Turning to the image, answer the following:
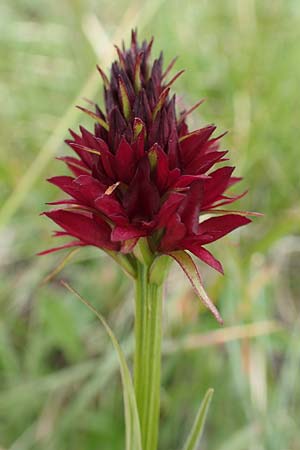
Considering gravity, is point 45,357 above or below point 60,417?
above

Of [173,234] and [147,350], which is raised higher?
[173,234]

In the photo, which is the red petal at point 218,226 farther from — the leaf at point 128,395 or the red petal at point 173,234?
the leaf at point 128,395

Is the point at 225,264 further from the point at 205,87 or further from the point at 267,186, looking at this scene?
the point at 205,87

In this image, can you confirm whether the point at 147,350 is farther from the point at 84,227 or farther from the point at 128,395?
the point at 84,227

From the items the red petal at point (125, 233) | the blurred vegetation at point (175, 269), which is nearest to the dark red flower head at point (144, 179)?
the red petal at point (125, 233)

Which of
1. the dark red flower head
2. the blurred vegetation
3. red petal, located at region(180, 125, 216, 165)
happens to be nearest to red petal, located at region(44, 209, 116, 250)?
the dark red flower head

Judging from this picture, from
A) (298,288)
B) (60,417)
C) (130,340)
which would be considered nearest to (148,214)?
(130,340)

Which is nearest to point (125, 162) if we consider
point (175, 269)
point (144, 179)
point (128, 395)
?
point (144, 179)

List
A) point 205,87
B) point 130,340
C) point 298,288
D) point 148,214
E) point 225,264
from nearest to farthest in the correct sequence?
point 148,214 < point 130,340 < point 225,264 < point 298,288 < point 205,87
